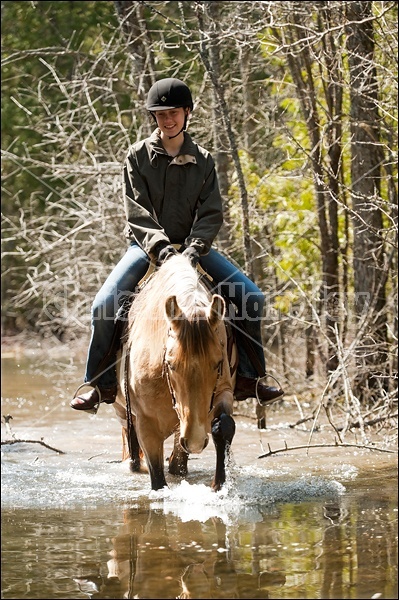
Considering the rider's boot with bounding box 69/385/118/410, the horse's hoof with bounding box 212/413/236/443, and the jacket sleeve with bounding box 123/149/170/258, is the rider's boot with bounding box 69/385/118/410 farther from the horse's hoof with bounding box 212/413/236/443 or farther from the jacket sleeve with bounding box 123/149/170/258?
the horse's hoof with bounding box 212/413/236/443

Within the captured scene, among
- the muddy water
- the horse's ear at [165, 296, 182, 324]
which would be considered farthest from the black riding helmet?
the muddy water

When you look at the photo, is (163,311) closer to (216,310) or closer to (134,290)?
(216,310)

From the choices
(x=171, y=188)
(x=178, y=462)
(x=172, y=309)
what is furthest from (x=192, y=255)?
(x=178, y=462)

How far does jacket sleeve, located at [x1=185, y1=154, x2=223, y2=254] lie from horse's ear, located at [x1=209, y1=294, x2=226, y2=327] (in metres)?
1.13

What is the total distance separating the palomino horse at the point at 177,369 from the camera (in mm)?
6371

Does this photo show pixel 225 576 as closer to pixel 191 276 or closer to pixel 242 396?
pixel 191 276

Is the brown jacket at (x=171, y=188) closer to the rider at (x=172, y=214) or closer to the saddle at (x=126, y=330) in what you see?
the rider at (x=172, y=214)

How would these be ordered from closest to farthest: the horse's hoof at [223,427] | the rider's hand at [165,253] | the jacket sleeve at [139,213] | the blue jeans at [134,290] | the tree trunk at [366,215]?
the horse's hoof at [223,427]
the rider's hand at [165,253]
the jacket sleeve at [139,213]
the blue jeans at [134,290]
the tree trunk at [366,215]

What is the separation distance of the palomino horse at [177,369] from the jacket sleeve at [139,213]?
12.2 inches

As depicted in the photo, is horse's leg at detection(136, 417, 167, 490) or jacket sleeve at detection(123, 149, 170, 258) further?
jacket sleeve at detection(123, 149, 170, 258)

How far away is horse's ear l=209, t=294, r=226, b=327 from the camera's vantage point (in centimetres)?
650

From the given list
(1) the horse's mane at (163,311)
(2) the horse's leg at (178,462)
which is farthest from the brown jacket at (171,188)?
(2) the horse's leg at (178,462)

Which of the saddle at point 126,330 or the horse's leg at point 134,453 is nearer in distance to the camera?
the saddle at point 126,330

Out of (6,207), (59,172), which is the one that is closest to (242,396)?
(59,172)
